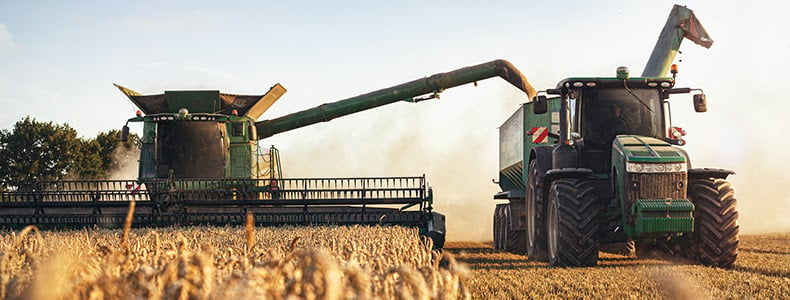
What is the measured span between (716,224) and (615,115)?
191 cm

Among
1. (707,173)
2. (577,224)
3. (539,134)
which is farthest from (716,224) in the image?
(539,134)

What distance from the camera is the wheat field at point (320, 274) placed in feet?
8.52

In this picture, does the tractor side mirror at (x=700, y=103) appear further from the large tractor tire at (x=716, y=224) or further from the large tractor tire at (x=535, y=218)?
the large tractor tire at (x=535, y=218)

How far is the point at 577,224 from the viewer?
9.15m

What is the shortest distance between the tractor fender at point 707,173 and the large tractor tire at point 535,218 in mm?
2024

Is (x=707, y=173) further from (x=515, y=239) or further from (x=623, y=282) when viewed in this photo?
(x=515, y=239)

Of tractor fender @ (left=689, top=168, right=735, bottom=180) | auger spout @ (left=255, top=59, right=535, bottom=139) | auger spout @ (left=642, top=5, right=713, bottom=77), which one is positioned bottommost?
tractor fender @ (left=689, top=168, right=735, bottom=180)

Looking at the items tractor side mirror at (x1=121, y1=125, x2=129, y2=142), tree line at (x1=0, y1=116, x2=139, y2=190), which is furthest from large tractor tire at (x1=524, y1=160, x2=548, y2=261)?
tree line at (x1=0, y1=116, x2=139, y2=190)

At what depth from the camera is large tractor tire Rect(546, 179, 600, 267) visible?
9.16 meters

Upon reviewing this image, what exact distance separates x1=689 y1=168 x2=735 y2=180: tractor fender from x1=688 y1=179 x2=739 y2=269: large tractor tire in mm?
118

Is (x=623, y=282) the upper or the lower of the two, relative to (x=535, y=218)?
lower

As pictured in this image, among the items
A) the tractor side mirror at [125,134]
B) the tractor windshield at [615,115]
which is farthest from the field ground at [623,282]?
the tractor side mirror at [125,134]

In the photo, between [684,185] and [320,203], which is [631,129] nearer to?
[684,185]

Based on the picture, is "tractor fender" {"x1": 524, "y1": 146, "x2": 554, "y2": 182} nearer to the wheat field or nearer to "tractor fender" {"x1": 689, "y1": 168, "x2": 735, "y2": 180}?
the wheat field
